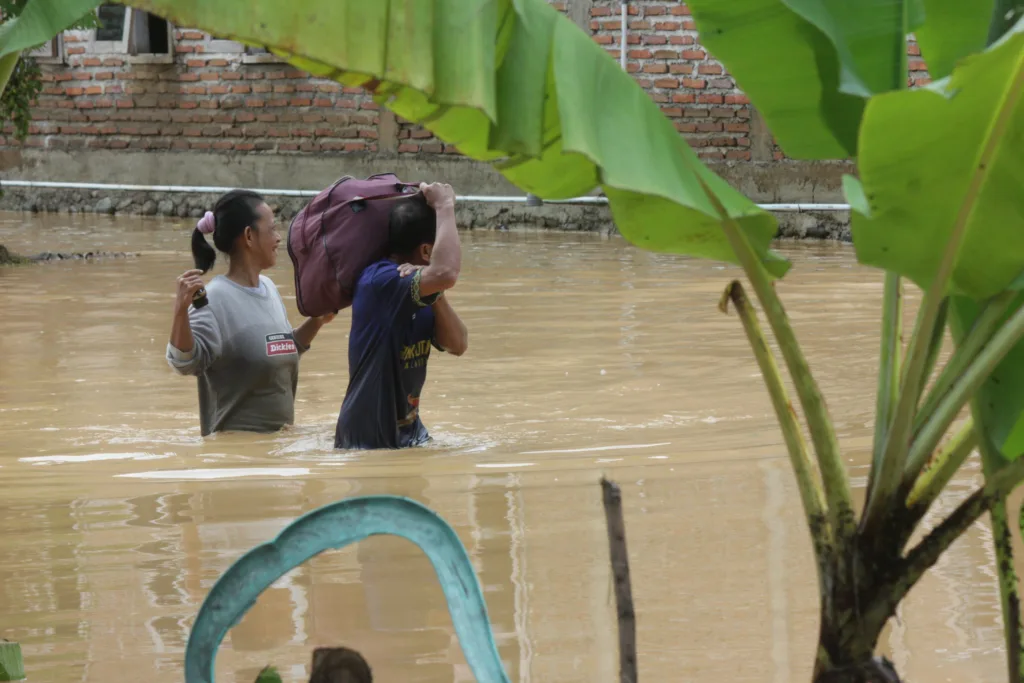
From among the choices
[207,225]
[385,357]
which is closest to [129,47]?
[207,225]

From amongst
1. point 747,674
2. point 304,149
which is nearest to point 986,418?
point 747,674

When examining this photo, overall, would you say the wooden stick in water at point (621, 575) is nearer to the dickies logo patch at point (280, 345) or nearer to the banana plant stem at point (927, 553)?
the banana plant stem at point (927, 553)

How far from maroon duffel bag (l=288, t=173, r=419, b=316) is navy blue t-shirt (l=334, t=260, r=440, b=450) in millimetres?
76

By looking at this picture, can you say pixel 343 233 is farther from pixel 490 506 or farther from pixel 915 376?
pixel 915 376

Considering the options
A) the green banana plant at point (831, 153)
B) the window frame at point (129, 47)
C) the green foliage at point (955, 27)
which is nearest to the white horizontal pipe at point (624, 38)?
the window frame at point (129, 47)

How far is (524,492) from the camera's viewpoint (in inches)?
221

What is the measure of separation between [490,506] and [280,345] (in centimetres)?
139

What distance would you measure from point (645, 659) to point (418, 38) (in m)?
1.90

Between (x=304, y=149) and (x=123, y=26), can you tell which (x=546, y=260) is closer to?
(x=304, y=149)

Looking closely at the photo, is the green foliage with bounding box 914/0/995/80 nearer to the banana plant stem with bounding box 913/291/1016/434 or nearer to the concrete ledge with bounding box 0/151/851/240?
the banana plant stem with bounding box 913/291/1016/434

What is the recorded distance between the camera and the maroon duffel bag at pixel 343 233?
19.5 feet

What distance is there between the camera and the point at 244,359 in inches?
247

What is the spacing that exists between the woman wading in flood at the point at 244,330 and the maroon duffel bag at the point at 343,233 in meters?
0.34

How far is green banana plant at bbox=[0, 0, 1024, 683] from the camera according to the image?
235 cm
